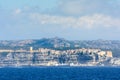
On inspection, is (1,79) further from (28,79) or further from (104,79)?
(104,79)

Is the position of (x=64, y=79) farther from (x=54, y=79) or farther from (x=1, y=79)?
(x=1, y=79)

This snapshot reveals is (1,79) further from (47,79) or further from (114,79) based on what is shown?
(114,79)

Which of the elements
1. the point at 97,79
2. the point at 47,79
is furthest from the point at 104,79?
the point at 47,79

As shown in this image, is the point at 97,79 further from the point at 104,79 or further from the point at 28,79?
the point at 28,79

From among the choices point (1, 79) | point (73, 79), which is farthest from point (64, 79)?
point (1, 79)

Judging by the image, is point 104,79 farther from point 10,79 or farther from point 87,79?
point 10,79
